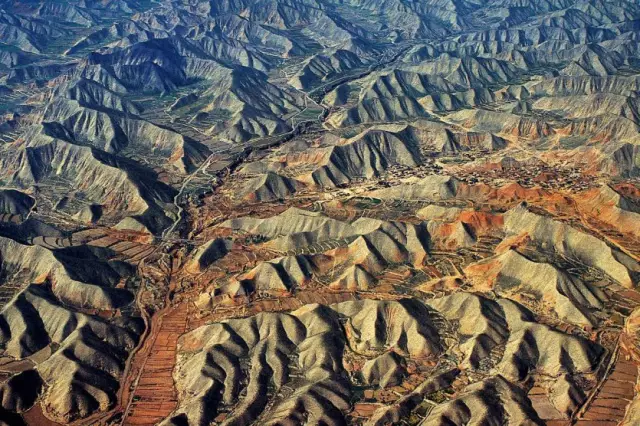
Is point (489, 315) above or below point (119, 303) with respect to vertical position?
above

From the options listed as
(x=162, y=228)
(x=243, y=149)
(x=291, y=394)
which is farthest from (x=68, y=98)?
(x=291, y=394)

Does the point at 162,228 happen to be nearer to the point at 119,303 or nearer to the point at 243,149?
the point at 119,303

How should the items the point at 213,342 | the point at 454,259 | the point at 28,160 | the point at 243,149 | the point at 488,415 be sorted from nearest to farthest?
the point at 488,415
the point at 213,342
the point at 454,259
the point at 28,160
the point at 243,149

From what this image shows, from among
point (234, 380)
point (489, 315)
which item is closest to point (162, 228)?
point (234, 380)

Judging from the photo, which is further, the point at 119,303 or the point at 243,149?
the point at 243,149

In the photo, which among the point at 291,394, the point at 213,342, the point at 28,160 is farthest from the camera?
the point at 28,160

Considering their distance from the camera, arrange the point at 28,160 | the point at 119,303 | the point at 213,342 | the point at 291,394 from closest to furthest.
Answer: the point at 291,394
the point at 213,342
the point at 119,303
the point at 28,160

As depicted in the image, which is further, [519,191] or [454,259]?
[519,191]

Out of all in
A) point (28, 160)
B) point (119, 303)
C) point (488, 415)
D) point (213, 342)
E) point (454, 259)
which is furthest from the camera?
point (28, 160)

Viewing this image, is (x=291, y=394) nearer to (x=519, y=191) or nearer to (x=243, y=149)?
(x=519, y=191)
